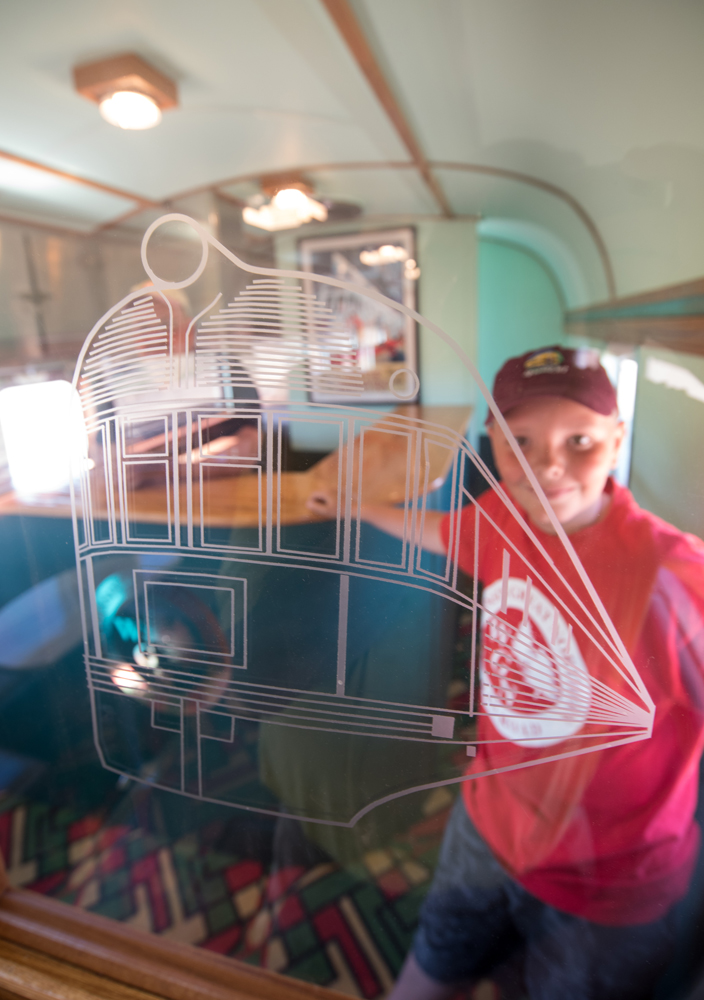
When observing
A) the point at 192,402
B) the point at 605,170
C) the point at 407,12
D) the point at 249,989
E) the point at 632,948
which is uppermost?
the point at 407,12

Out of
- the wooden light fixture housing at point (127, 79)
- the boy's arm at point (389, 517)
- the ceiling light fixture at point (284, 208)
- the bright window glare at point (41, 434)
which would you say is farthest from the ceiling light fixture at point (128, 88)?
the boy's arm at point (389, 517)

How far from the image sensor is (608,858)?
0.41 m

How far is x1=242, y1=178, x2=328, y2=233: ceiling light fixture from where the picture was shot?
0.40 m

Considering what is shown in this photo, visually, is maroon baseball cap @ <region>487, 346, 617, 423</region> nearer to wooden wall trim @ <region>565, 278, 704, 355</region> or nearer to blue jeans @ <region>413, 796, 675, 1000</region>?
wooden wall trim @ <region>565, 278, 704, 355</region>

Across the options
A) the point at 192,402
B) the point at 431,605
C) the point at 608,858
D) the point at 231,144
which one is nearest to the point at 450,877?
the point at 608,858

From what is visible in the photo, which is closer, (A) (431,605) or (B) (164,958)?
(A) (431,605)

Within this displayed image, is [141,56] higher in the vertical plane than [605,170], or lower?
higher

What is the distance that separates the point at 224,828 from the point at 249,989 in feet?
0.46

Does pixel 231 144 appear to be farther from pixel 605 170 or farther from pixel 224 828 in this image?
pixel 224 828

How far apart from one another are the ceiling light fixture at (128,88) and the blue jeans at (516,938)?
63cm

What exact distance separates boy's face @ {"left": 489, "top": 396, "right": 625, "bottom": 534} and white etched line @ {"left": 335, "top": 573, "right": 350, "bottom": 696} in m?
0.16

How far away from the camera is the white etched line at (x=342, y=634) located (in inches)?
16.8

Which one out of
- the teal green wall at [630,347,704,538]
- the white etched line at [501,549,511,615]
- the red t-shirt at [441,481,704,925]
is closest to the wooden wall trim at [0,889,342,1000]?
the red t-shirt at [441,481,704,925]

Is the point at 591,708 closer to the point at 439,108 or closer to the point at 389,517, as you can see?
the point at 389,517
